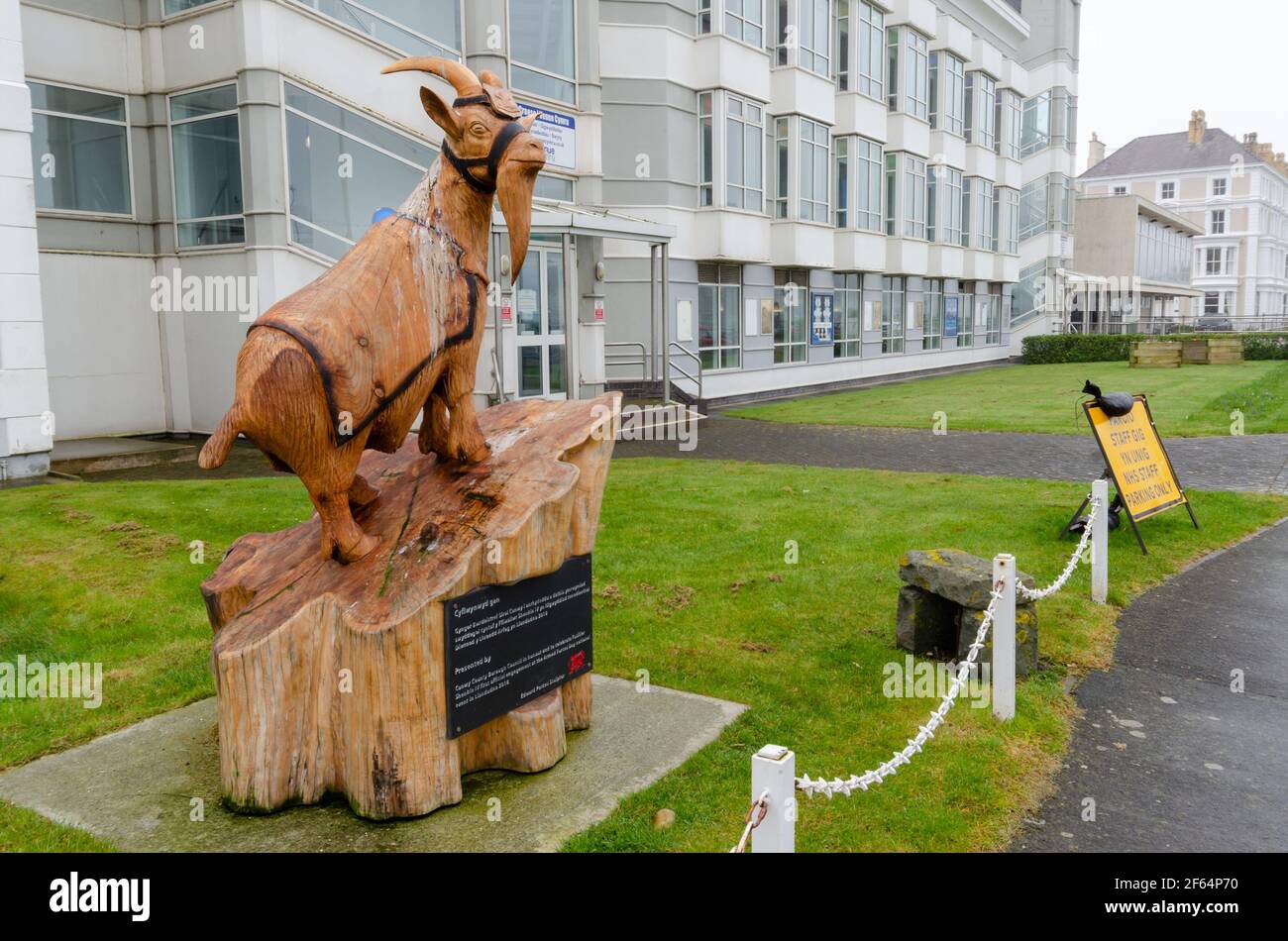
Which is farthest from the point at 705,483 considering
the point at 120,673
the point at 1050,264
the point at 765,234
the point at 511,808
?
the point at 1050,264

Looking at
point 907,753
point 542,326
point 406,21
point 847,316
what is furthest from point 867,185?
point 907,753

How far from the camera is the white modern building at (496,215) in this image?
14914mm

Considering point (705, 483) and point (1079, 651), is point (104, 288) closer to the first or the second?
point (705, 483)

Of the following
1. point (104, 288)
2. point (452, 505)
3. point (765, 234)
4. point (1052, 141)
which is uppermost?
point (1052, 141)

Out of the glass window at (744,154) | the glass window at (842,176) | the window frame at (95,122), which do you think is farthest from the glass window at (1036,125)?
the window frame at (95,122)

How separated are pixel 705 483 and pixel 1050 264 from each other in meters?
39.9

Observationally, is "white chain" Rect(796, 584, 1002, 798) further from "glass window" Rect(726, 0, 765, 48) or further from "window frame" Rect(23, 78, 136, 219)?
"glass window" Rect(726, 0, 765, 48)

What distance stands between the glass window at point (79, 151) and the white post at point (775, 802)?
16.3 meters

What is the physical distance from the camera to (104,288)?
52.0 ft

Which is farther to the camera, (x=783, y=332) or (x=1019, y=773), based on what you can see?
(x=783, y=332)

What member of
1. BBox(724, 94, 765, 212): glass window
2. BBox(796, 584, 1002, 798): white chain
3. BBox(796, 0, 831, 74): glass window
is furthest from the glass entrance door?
BBox(796, 584, 1002, 798): white chain

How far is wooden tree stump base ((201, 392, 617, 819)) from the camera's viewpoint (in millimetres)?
4234

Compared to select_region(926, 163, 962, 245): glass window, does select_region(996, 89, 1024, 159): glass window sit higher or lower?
higher

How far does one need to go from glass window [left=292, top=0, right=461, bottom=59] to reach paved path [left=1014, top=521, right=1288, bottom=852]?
14409 millimetres
